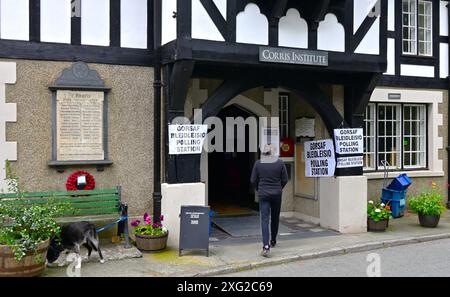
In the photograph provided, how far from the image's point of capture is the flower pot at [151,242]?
7.89 m

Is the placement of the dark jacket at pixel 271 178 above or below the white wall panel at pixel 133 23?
below

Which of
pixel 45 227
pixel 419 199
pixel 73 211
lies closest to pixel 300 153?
pixel 419 199

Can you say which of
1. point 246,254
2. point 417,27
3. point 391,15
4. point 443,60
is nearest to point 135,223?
point 246,254

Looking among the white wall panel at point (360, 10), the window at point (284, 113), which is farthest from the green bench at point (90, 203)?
the white wall panel at point (360, 10)

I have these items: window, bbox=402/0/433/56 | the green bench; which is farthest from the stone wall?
window, bbox=402/0/433/56

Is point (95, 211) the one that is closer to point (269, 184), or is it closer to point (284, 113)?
point (269, 184)

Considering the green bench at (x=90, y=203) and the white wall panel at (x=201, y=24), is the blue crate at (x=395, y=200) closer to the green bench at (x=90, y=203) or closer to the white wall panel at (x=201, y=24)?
the white wall panel at (x=201, y=24)

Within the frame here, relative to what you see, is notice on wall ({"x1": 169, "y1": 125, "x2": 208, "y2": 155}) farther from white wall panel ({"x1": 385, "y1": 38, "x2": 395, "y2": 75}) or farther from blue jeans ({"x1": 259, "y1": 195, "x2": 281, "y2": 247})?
white wall panel ({"x1": 385, "y1": 38, "x2": 395, "y2": 75})

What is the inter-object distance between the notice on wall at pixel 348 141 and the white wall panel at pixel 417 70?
116 inches

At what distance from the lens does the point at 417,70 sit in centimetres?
1210

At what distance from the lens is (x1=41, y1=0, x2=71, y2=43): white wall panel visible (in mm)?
8156

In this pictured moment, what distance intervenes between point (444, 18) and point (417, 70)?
1.60 m

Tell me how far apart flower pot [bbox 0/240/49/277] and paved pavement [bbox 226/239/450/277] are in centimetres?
260

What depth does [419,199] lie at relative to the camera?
34.2ft
